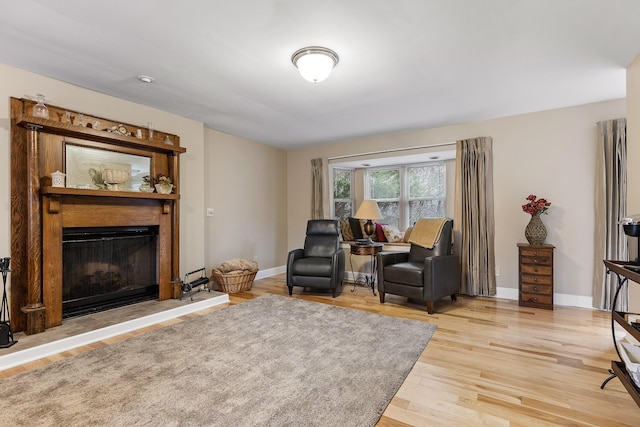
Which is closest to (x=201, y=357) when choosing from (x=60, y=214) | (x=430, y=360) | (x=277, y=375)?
(x=277, y=375)

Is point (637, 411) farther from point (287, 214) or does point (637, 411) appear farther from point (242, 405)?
point (287, 214)

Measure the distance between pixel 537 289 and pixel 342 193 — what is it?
339cm

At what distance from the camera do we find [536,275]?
3518mm

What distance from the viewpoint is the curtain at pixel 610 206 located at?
10.7 ft

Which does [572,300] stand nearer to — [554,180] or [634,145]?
[554,180]

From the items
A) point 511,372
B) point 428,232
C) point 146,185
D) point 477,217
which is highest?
point 146,185

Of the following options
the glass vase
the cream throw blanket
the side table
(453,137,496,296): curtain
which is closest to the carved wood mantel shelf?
the glass vase

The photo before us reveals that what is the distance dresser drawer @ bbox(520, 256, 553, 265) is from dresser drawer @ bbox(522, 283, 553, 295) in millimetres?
266

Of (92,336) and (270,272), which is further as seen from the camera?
(270,272)

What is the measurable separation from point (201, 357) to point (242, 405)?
76 cm

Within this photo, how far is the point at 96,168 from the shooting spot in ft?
10.2

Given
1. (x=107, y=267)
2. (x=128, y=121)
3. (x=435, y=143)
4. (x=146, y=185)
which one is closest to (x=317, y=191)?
(x=435, y=143)

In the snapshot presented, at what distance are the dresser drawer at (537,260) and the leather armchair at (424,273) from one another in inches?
28.9

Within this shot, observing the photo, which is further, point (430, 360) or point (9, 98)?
point (9, 98)
